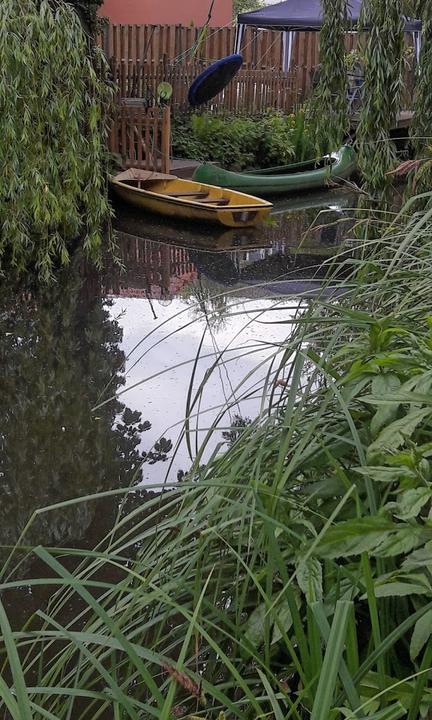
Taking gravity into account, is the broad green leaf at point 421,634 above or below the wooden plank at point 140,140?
below

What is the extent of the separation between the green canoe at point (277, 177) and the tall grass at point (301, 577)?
8.30 metres

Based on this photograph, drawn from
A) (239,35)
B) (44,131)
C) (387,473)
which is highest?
(239,35)

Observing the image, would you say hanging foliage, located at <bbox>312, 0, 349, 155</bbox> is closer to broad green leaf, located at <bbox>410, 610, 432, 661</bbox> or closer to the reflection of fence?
broad green leaf, located at <bbox>410, 610, 432, 661</bbox>

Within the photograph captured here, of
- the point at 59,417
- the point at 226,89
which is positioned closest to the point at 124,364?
the point at 59,417

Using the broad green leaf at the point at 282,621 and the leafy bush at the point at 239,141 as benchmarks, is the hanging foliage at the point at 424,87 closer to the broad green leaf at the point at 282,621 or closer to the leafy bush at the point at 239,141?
the broad green leaf at the point at 282,621

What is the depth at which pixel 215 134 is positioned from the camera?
12.2 metres

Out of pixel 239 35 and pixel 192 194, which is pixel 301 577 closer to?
pixel 192 194

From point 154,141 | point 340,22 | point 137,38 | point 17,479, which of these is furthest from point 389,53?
point 137,38

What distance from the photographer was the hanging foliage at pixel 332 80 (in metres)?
4.90

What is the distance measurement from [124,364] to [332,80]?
199 cm

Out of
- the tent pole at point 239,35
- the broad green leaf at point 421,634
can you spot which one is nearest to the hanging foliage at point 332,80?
the broad green leaf at point 421,634

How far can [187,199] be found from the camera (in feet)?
30.2

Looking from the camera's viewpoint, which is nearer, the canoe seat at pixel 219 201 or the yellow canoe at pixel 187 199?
the yellow canoe at pixel 187 199

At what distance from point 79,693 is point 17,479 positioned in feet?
8.95
